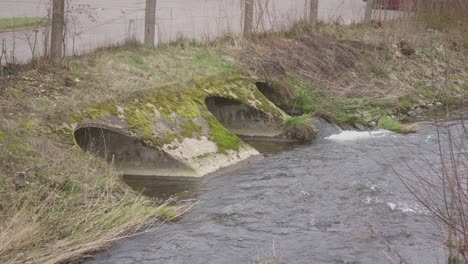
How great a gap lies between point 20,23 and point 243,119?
180 inches

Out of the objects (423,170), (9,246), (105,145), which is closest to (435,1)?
(423,170)

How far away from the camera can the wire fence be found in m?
11.0

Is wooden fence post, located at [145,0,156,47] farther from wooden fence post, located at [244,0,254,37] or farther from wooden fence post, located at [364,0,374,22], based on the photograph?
wooden fence post, located at [364,0,374,22]

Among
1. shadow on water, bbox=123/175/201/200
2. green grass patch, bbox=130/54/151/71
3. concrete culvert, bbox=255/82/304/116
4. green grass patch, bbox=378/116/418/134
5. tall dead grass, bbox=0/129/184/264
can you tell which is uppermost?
green grass patch, bbox=130/54/151/71

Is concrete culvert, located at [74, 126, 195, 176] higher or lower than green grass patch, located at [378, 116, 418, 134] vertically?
lower

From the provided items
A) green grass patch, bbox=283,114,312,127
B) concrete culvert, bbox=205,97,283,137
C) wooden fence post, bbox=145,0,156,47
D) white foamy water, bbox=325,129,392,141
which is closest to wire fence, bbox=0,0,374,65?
wooden fence post, bbox=145,0,156,47

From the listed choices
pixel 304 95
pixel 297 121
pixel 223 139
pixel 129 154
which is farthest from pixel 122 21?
pixel 129 154

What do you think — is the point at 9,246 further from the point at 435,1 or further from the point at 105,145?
the point at 435,1

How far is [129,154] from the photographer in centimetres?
1005

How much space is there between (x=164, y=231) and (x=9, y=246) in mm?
1857

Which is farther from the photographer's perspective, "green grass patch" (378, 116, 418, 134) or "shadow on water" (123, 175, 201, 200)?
"green grass patch" (378, 116, 418, 134)

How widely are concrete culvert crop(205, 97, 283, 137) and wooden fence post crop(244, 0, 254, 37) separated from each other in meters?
2.89

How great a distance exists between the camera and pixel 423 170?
9055mm

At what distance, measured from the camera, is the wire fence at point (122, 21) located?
36.0 ft
